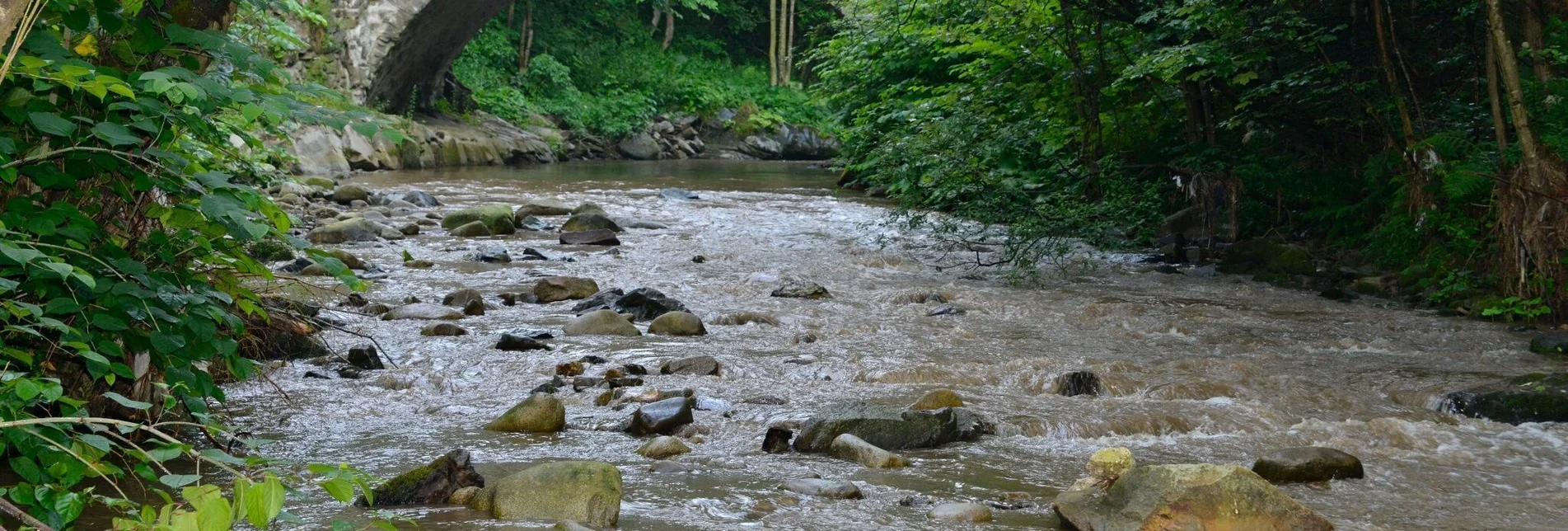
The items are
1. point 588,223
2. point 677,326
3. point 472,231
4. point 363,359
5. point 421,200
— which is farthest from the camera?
point 421,200

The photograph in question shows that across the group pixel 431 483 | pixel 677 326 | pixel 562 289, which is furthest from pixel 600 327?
pixel 431 483

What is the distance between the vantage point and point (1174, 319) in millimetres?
7977

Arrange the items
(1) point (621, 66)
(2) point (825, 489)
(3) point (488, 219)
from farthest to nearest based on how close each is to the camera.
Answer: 1. (1) point (621, 66)
2. (3) point (488, 219)
3. (2) point (825, 489)

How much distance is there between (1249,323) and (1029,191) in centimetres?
264

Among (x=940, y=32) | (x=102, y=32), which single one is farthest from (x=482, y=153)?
(x=102, y=32)

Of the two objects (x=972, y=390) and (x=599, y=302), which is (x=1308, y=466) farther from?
(x=599, y=302)

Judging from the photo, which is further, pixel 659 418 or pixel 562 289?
pixel 562 289

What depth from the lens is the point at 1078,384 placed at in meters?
5.79

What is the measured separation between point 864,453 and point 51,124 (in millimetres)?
2826

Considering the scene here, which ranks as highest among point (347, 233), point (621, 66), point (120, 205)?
point (621, 66)

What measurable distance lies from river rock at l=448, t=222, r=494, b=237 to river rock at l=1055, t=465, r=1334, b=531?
9.84 metres

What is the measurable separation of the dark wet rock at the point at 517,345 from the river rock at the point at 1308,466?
12.5ft

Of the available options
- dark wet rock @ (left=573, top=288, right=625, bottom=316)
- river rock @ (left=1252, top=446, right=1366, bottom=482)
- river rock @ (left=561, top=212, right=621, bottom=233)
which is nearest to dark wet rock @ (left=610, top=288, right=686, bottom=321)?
dark wet rock @ (left=573, top=288, right=625, bottom=316)

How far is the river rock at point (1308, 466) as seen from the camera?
4.27 metres
